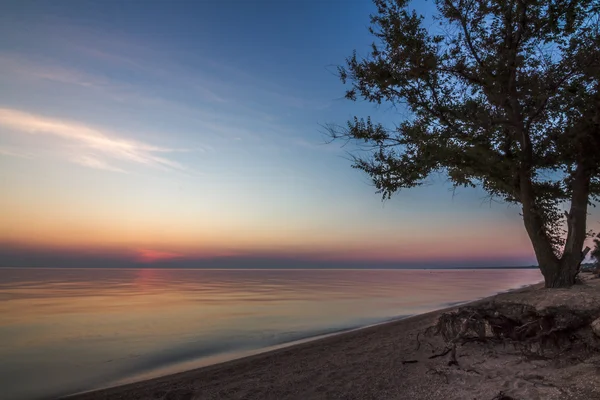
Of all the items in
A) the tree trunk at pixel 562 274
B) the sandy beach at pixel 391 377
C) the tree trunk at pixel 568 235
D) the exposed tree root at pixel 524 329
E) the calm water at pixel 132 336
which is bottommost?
the calm water at pixel 132 336

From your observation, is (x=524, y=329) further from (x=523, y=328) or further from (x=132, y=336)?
(x=132, y=336)

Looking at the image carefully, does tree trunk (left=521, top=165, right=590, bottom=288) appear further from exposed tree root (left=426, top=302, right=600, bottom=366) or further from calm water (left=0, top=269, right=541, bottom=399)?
calm water (left=0, top=269, right=541, bottom=399)

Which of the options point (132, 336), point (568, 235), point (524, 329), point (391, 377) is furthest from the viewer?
point (132, 336)

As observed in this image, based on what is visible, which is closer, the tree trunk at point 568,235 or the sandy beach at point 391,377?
the sandy beach at point 391,377

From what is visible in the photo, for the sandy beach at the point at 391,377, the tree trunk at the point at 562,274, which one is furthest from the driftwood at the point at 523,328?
the tree trunk at the point at 562,274

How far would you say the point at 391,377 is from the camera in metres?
6.91

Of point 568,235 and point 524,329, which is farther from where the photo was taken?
point 568,235

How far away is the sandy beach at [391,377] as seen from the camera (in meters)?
5.61

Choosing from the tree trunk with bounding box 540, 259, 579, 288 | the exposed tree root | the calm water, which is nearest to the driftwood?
the exposed tree root

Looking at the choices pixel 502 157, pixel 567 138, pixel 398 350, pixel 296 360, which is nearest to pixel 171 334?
pixel 296 360

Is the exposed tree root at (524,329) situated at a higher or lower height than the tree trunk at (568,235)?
lower

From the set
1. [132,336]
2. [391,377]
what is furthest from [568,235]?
[132,336]

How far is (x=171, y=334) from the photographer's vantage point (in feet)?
54.8

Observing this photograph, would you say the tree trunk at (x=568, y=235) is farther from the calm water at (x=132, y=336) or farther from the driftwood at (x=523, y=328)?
the calm water at (x=132, y=336)
